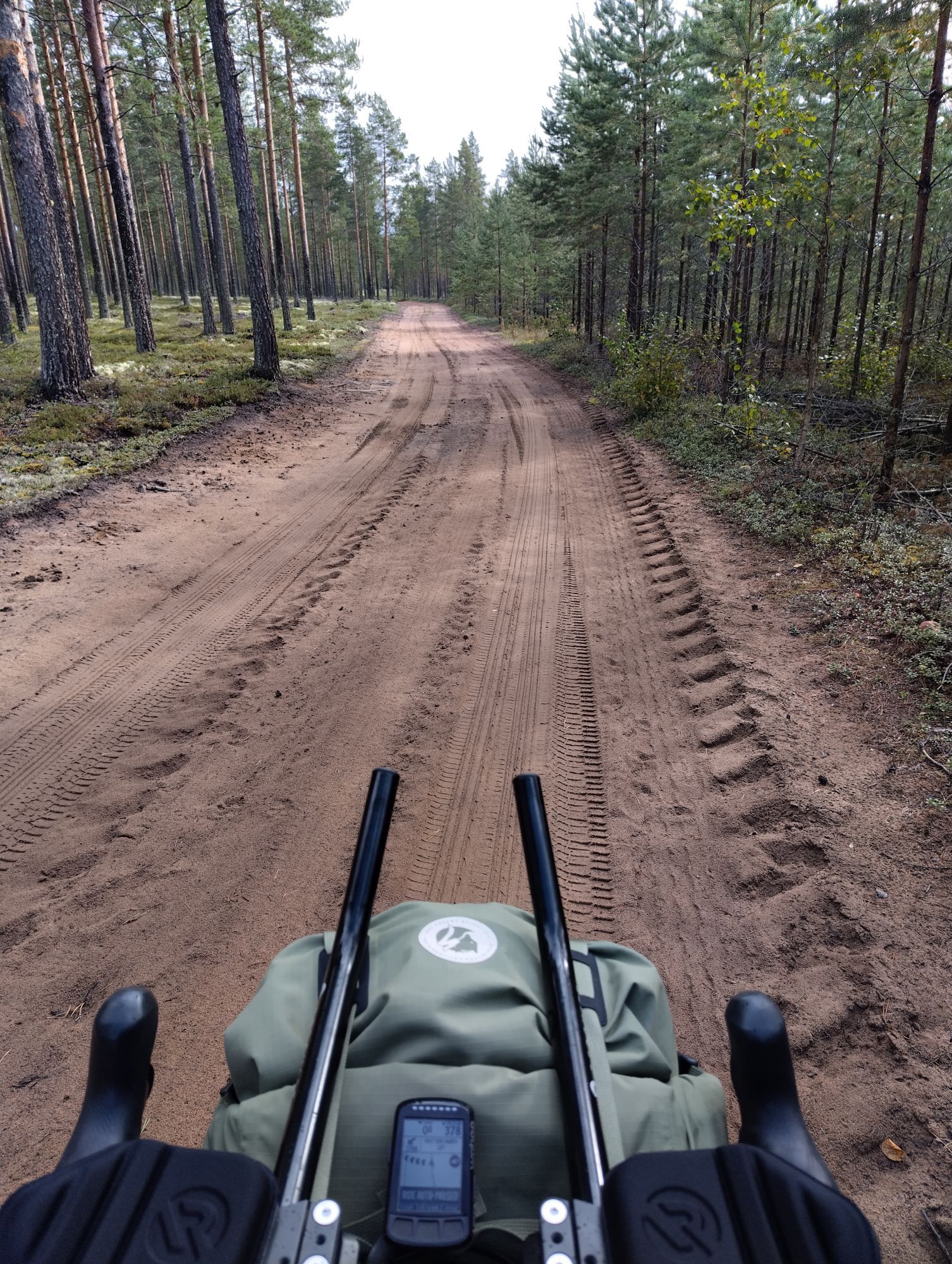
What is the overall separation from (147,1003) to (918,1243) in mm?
2038

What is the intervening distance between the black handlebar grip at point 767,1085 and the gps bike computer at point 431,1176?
1.79ft

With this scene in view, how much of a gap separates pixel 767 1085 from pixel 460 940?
763mm

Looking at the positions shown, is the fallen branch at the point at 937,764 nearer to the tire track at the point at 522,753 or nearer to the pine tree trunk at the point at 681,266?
the tire track at the point at 522,753

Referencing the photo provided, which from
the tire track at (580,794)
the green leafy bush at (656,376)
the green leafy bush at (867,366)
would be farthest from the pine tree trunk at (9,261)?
the tire track at (580,794)

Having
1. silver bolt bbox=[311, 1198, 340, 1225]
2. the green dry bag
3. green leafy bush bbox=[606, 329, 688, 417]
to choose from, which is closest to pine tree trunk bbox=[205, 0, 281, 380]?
green leafy bush bbox=[606, 329, 688, 417]

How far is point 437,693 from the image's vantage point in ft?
14.8

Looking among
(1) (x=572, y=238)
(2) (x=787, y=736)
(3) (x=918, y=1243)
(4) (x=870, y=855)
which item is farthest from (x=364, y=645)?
(1) (x=572, y=238)

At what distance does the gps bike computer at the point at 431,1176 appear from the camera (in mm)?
1194

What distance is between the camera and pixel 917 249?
636 cm

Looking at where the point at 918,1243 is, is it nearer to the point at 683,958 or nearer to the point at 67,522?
the point at 683,958

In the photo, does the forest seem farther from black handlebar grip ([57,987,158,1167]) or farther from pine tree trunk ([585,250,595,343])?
black handlebar grip ([57,987,158,1167])

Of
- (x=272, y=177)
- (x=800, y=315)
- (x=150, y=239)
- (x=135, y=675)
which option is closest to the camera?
(x=135, y=675)

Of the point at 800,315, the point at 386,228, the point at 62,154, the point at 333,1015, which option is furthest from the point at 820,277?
the point at 386,228

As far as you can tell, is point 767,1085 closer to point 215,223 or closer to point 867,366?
point 867,366
